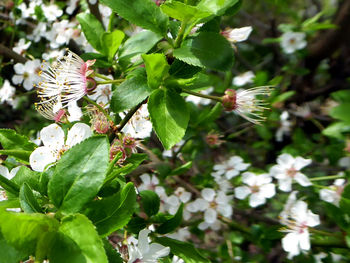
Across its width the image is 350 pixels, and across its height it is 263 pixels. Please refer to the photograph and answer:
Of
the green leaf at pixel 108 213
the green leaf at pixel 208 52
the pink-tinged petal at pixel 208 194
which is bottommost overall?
the pink-tinged petal at pixel 208 194

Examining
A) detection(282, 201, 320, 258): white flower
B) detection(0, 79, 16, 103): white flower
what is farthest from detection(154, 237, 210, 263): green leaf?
detection(0, 79, 16, 103): white flower

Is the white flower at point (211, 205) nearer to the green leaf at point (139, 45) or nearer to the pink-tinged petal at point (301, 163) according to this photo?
the pink-tinged petal at point (301, 163)

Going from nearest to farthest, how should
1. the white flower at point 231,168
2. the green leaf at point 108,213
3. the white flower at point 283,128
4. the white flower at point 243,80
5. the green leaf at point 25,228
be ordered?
1. the green leaf at point 25,228
2. the green leaf at point 108,213
3. the white flower at point 231,168
4. the white flower at point 243,80
5. the white flower at point 283,128

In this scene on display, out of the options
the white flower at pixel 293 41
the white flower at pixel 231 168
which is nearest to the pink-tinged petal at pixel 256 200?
the white flower at pixel 231 168

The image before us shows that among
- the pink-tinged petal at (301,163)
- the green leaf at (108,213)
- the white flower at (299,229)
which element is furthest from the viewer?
the pink-tinged petal at (301,163)

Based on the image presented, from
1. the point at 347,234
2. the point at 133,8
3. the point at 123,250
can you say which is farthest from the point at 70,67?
the point at 347,234

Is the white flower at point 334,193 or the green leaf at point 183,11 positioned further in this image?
the white flower at point 334,193

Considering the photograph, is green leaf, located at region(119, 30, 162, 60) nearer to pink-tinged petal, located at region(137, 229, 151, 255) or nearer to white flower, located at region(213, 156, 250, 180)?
pink-tinged petal, located at region(137, 229, 151, 255)
